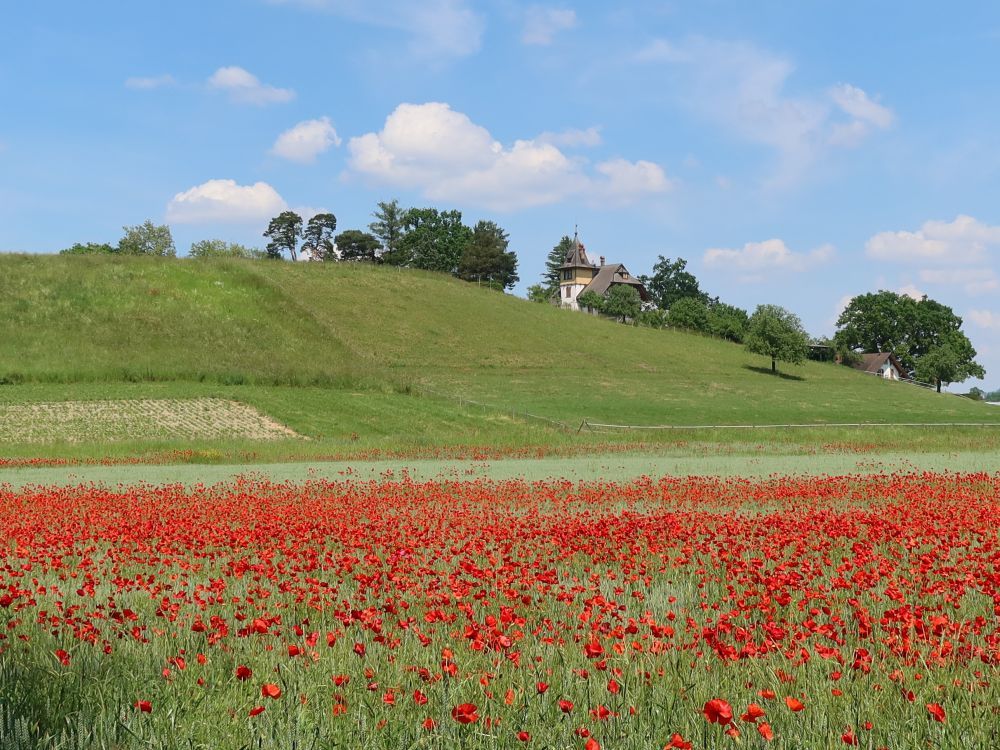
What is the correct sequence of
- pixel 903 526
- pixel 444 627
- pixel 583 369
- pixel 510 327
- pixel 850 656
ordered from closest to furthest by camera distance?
pixel 850 656 < pixel 444 627 < pixel 903 526 < pixel 583 369 < pixel 510 327

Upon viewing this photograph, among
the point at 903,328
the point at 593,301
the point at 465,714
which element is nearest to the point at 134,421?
the point at 465,714

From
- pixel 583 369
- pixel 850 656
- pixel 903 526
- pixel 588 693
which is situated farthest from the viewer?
pixel 583 369

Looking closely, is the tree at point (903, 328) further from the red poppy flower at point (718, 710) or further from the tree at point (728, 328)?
the red poppy flower at point (718, 710)

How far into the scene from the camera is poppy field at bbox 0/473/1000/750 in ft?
16.3

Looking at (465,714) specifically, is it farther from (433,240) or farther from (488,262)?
(433,240)

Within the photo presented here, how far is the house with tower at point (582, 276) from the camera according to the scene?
17988 centimetres

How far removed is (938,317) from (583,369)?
104 metres

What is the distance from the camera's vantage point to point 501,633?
22.7ft

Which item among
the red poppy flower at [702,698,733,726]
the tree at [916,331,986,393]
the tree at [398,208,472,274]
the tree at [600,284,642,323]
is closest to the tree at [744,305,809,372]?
the tree at [600,284,642,323]

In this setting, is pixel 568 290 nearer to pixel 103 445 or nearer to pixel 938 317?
pixel 938 317

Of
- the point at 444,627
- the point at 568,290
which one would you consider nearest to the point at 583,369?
the point at 444,627

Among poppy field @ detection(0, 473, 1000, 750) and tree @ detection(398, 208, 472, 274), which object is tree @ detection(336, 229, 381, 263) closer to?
tree @ detection(398, 208, 472, 274)

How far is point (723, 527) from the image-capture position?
542 inches

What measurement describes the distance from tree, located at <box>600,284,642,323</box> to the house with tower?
56.8 ft
